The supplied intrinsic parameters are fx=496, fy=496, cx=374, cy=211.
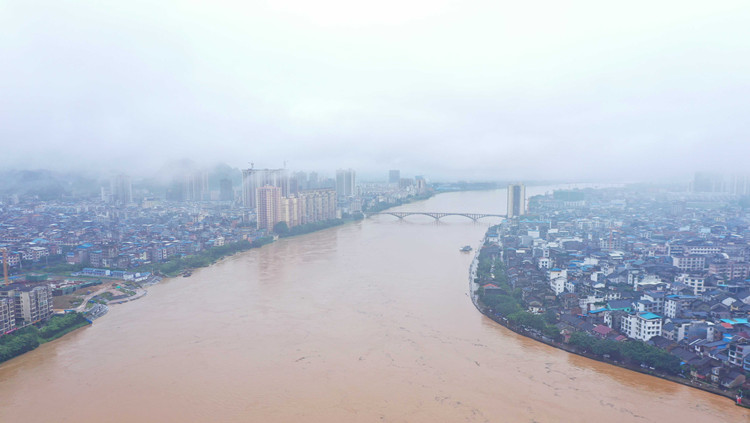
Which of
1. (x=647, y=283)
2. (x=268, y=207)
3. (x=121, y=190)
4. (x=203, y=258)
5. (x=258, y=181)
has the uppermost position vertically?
(x=258, y=181)

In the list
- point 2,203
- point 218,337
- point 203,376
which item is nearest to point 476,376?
point 203,376

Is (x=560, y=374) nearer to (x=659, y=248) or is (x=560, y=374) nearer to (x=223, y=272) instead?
(x=223, y=272)

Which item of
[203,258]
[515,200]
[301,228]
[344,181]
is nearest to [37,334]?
[203,258]

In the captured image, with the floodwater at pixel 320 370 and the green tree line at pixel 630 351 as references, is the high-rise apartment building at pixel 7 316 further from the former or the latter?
Result: the green tree line at pixel 630 351

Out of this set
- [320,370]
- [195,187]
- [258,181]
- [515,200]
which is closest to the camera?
[320,370]

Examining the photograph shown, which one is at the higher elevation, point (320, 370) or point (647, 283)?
point (647, 283)

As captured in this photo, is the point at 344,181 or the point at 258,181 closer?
the point at 258,181

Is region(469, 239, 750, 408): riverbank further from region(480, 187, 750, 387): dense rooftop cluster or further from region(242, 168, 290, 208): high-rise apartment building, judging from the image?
region(242, 168, 290, 208): high-rise apartment building

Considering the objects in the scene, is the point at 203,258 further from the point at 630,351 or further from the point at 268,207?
the point at 630,351
